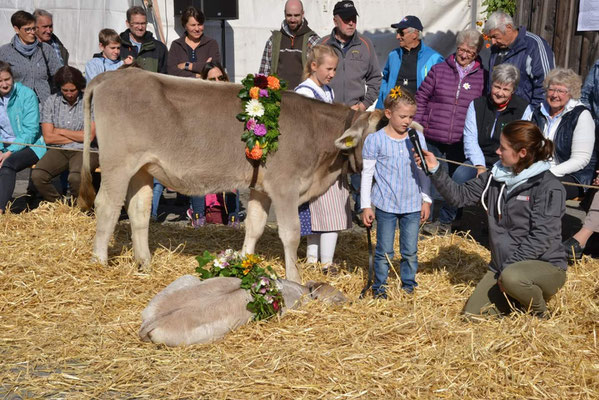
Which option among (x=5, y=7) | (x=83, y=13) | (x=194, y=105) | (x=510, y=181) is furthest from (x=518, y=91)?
(x=5, y=7)

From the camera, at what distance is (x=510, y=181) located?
5.43 metres

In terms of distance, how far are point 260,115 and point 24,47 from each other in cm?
506

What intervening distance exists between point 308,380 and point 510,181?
2.17 meters

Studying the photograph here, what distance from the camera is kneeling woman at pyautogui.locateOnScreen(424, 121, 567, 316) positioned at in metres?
5.29

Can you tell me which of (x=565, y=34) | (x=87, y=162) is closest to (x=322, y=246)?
(x=87, y=162)

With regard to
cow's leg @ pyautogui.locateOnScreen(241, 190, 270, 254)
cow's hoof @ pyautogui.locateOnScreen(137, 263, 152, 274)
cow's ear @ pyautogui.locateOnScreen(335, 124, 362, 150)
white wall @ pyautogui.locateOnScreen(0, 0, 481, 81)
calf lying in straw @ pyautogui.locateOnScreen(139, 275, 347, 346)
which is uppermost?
white wall @ pyautogui.locateOnScreen(0, 0, 481, 81)

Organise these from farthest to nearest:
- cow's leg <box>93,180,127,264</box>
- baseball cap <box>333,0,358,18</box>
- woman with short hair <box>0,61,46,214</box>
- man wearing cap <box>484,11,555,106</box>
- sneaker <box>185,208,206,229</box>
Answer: woman with short hair <box>0,61,46,214</box>, baseball cap <box>333,0,358,18</box>, sneaker <box>185,208,206,229</box>, man wearing cap <box>484,11,555,106</box>, cow's leg <box>93,180,127,264</box>

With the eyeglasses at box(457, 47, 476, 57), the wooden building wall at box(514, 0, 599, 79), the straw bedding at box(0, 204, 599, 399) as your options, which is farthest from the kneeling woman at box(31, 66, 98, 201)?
the wooden building wall at box(514, 0, 599, 79)

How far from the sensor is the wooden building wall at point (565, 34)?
35.8 feet

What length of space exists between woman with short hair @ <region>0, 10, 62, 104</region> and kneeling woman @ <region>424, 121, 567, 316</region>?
648 centimetres

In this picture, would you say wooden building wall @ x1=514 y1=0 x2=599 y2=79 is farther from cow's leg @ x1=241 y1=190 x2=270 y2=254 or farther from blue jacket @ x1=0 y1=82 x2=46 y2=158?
blue jacket @ x1=0 y1=82 x2=46 y2=158

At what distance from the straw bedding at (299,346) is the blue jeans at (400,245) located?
0.14 m

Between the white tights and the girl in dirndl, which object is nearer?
the girl in dirndl

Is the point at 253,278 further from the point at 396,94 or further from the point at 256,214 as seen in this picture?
the point at 396,94
